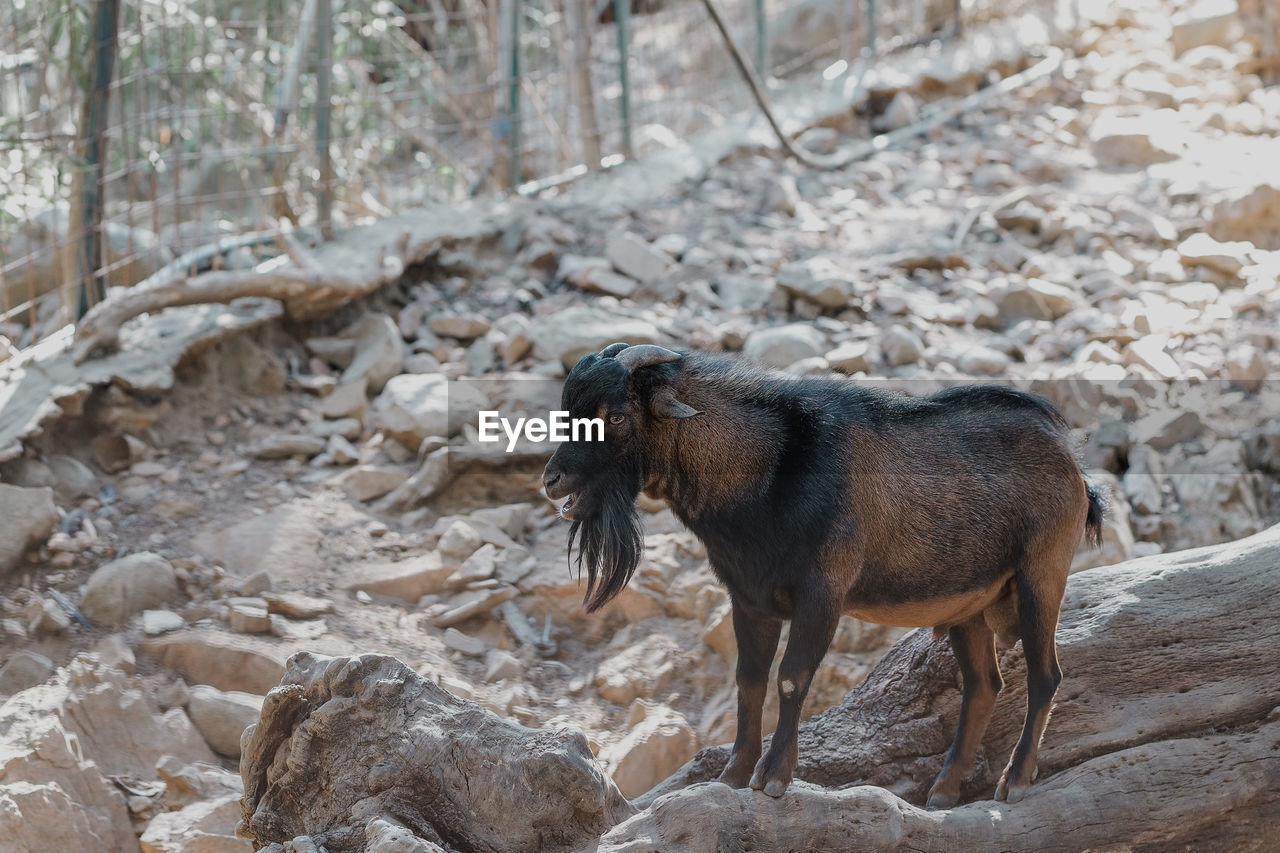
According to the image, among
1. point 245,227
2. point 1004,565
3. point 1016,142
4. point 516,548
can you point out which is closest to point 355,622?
point 516,548

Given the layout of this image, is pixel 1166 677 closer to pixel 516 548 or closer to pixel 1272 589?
pixel 1272 589

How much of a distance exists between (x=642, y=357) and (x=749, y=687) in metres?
1.22

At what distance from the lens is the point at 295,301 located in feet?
27.8

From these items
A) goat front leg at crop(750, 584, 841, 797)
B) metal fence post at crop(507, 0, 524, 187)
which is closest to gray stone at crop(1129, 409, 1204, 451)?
goat front leg at crop(750, 584, 841, 797)

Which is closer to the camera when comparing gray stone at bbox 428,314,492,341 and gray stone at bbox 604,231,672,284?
gray stone at bbox 428,314,492,341

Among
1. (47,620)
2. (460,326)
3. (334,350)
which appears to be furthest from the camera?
(460,326)

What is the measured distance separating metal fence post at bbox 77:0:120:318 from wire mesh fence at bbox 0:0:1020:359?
1cm

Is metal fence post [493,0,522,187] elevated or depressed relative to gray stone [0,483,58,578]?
elevated

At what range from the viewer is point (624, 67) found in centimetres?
1216

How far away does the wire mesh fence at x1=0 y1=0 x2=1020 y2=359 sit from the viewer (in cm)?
784

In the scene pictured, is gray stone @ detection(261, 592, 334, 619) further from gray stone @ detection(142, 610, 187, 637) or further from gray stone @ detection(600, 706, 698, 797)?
gray stone @ detection(600, 706, 698, 797)

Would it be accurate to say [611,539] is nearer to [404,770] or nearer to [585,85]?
[404,770]

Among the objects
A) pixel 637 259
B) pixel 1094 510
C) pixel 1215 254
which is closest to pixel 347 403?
pixel 637 259

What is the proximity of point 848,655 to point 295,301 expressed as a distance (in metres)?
4.38
